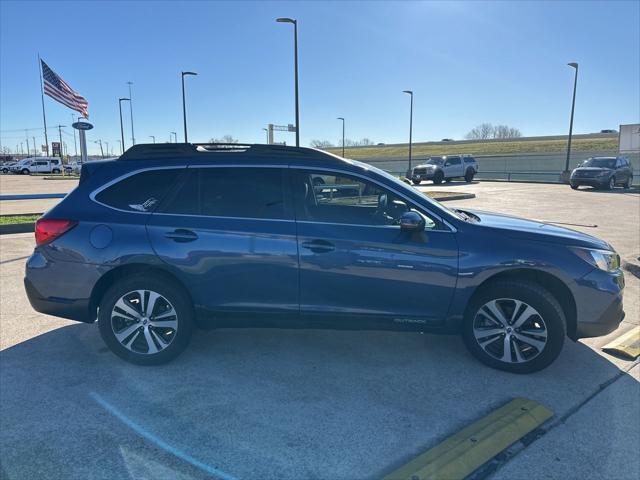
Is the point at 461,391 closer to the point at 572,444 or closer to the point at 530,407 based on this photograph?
the point at 530,407

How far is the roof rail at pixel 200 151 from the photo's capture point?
12.7 ft

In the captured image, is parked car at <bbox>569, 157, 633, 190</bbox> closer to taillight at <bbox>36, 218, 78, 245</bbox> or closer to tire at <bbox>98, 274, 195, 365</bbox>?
tire at <bbox>98, 274, 195, 365</bbox>

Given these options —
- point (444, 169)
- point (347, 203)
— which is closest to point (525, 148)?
point (444, 169)

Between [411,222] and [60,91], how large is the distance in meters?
27.2

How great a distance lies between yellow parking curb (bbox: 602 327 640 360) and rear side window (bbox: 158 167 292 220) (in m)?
3.18

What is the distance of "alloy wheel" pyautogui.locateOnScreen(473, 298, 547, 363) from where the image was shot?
3.63 meters

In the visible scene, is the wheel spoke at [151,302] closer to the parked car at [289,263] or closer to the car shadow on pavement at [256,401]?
the parked car at [289,263]

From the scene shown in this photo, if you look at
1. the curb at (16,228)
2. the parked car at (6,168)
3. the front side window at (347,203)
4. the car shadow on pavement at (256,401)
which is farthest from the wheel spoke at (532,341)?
the parked car at (6,168)

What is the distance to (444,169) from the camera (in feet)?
105

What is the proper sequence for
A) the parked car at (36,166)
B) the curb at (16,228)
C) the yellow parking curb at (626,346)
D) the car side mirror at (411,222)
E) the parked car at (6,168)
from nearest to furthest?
the car side mirror at (411,222)
the yellow parking curb at (626,346)
the curb at (16,228)
the parked car at (36,166)
the parked car at (6,168)

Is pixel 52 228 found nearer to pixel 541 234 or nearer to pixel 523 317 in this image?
pixel 523 317

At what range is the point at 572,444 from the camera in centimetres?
279

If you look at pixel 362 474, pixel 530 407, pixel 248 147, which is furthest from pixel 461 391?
pixel 248 147

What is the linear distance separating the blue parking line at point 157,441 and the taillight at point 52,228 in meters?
1.32
